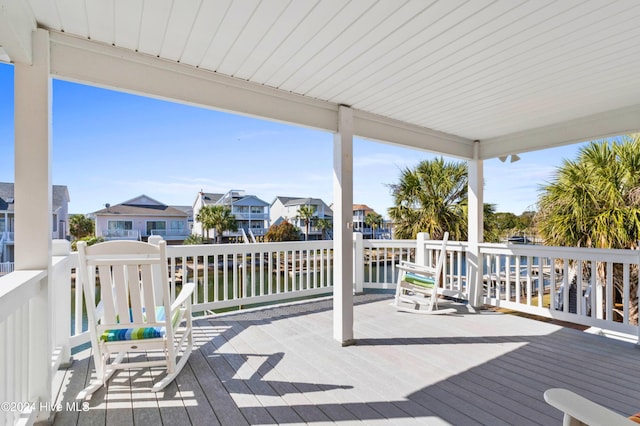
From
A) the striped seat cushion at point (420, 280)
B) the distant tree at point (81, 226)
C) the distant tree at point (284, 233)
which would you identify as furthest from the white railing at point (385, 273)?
the distant tree at point (284, 233)

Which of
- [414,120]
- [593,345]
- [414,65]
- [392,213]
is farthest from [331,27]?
[392,213]

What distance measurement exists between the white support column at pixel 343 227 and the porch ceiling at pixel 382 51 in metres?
0.21

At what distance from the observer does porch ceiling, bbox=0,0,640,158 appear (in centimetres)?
183

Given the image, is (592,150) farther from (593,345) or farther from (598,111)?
(593,345)

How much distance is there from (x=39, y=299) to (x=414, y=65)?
2.98m

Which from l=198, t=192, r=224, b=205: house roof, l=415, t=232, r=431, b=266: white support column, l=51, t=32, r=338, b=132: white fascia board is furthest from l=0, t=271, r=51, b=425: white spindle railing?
l=198, t=192, r=224, b=205: house roof

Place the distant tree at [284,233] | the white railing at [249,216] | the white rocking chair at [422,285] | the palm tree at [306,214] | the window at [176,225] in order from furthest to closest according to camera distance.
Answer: the white railing at [249,216]
the palm tree at [306,214]
the distant tree at [284,233]
the window at [176,225]
the white rocking chair at [422,285]

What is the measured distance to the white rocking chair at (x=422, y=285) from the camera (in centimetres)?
425

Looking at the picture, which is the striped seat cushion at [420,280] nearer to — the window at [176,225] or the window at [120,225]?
the window at [120,225]

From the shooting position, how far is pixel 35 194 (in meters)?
1.98

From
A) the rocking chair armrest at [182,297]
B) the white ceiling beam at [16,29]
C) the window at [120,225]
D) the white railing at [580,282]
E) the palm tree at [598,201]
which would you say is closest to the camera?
the white ceiling beam at [16,29]

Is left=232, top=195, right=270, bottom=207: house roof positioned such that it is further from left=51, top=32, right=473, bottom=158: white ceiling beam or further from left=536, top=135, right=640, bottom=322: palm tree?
left=51, top=32, right=473, bottom=158: white ceiling beam

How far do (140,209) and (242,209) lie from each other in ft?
27.0

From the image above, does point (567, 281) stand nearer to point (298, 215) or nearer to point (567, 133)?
point (567, 133)
